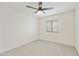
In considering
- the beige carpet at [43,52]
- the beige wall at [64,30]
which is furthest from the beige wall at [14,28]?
the beige wall at [64,30]

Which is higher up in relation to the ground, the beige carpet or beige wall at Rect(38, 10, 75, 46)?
beige wall at Rect(38, 10, 75, 46)

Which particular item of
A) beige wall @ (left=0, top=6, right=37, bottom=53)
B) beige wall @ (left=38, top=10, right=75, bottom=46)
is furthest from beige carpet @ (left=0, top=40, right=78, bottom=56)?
beige wall @ (left=38, top=10, right=75, bottom=46)

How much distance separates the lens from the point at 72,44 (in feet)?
15.3

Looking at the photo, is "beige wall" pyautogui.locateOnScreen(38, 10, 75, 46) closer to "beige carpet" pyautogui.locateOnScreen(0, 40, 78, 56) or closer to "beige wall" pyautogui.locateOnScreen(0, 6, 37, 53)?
"beige carpet" pyautogui.locateOnScreen(0, 40, 78, 56)

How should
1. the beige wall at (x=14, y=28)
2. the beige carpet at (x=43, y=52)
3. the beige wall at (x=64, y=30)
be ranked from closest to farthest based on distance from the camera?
the beige carpet at (x=43, y=52)
the beige wall at (x=14, y=28)
the beige wall at (x=64, y=30)

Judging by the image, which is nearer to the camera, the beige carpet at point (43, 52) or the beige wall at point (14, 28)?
the beige carpet at point (43, 52)

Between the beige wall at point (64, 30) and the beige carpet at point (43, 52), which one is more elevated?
the beige wall at point (64, 30)

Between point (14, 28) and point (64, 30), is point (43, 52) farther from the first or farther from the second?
point (64, 30)

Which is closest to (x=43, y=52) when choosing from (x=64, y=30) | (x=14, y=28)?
(x=14, y=28)

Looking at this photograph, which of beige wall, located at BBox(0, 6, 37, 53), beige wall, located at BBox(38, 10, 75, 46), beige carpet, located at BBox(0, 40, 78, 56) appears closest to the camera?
beige carpet, located at BBox(0, 40, 78, 56)

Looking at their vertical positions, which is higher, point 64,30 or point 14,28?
point 14,28

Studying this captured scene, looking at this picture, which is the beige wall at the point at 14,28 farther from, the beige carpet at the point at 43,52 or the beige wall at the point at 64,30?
the beige wall at the point at 64,30

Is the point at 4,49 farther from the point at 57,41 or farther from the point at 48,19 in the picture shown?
the point at 48,19

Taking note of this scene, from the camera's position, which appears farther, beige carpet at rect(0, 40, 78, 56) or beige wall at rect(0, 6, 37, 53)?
beige wall at rect(0, 6, 37, 53)
